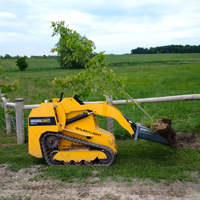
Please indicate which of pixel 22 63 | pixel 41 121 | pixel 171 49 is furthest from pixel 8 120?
pixel 171 49

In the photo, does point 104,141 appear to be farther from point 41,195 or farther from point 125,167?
point 41,195

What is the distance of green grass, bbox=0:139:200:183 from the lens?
5.05 metres

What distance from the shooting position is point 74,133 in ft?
19.3

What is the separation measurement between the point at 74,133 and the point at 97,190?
1.72 meters

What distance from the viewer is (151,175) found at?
5.02m

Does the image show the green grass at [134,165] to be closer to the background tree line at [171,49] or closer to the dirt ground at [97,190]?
the dirt ground at [97,190]

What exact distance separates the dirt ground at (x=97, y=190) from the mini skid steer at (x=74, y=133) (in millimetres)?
810

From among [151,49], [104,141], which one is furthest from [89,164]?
[151,49]

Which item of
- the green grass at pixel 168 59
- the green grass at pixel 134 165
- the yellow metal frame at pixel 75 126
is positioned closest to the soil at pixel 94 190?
the green grass at pixel 134 165

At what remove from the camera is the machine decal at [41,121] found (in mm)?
5627

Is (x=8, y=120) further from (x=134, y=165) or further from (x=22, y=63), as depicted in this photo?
(x=22, y=63)

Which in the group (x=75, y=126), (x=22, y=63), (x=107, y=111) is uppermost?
(x=22, y=63)

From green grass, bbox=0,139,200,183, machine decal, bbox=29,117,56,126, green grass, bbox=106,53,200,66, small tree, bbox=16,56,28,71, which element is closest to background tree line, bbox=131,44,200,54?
green grass, bbox=106,53,200,66

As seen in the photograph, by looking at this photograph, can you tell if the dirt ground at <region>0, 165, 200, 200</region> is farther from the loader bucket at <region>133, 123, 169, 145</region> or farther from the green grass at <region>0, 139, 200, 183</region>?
the loader bucket at <region>133, 123, 169, 145</region>
